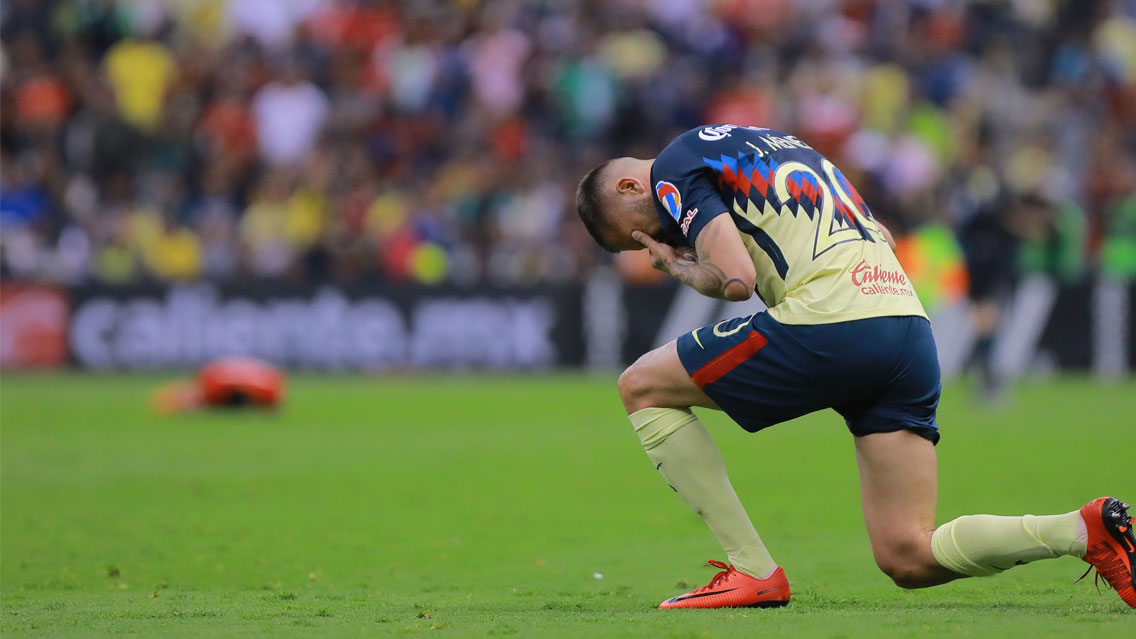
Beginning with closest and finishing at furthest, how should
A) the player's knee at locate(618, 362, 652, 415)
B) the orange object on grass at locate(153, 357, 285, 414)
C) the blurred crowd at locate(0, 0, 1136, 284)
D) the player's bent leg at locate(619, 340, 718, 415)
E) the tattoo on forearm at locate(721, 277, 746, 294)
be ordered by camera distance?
the tattoo on forearm at locate(721, 277, 746, 294) → the player's bent leg at locate(619, 340, 718, 415) → the player's knee at locate(618, 362, 652, 415) → the orange object on grass at locate(153, 357, 285, 414) → the blurred crowd at locate(0, 0, 1136, 284)

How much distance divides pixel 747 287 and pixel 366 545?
11.4 ft

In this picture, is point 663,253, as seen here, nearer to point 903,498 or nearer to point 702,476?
point 702,476

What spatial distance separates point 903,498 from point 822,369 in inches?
23.6

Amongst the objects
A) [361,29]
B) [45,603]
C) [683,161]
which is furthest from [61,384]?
[683,161]

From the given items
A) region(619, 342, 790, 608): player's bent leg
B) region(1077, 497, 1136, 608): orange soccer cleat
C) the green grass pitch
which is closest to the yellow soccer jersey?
region(619, 342, 790, 608): player's bent leg

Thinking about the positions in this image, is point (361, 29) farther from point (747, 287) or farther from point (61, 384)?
point (747, 287)

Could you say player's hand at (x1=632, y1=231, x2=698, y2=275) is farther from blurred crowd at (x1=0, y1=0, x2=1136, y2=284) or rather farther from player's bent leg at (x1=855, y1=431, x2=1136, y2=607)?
blurred crowd at (x1=0, y1=0, x2=1136, y2=284)

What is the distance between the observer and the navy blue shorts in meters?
5.35

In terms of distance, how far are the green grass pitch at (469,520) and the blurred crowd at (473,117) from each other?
530cm

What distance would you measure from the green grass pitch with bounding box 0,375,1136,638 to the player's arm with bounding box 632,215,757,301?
3.82ft

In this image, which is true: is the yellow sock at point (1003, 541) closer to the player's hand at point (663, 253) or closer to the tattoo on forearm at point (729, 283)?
the tattoo on forearm at point (729, 283)

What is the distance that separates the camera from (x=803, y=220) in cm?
543

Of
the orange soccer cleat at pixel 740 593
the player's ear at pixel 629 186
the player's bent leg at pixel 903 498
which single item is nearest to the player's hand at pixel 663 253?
the player's ear at pixel 629 186

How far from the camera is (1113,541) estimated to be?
5.23 m
